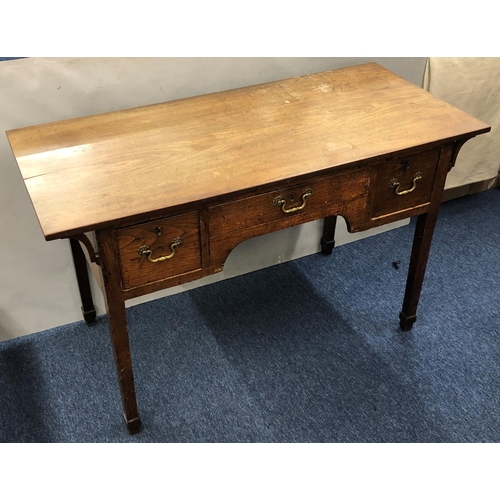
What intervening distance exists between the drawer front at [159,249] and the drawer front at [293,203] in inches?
2.6

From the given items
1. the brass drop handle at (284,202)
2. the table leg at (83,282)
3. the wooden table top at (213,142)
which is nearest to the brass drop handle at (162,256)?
the wooden table top at (213,142)

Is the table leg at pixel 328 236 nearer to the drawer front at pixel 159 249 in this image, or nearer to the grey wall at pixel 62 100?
the grey wall at pixel 62 100

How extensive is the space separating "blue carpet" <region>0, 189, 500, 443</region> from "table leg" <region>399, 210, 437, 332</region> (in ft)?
0.20

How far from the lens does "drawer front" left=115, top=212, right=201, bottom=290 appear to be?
5.06 feet

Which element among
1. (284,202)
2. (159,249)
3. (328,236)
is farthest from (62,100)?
(328,236)

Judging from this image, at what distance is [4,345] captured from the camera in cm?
217

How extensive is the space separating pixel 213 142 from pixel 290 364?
76 centimetres

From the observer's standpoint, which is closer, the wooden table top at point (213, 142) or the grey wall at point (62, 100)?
the wooden table top at point (213, 142)

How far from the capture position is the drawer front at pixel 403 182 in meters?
1.81

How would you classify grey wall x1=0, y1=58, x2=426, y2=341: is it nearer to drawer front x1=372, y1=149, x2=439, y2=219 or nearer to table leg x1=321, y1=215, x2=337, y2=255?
table leg x1=321, y1=215, x2=337, y2=255

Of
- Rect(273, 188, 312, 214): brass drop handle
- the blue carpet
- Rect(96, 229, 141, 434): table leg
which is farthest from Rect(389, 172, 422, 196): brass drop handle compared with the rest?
Rect(96, 229, 141, 434): table leg

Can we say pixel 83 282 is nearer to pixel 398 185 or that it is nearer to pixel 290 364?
pixel 290 364
